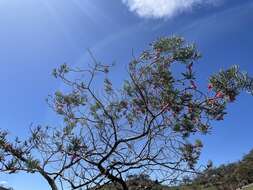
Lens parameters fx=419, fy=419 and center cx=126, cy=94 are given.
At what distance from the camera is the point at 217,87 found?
357 inches

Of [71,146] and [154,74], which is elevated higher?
[154,74]

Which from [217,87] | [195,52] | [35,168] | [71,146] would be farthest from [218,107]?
[35,168]

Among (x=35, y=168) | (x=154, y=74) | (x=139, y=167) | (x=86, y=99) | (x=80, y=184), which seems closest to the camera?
(x=35, y=168)

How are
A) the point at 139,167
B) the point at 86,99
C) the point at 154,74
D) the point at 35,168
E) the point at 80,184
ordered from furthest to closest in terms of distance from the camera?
the point at 86,99, the point at 154,74, the point at 139,167, the point at 80,184, the point at 35,168

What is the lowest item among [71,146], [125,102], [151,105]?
[71,146]

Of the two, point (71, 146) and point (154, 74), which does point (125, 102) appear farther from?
point (71, 146)

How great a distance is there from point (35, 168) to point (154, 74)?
3745 mm

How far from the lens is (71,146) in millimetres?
9086

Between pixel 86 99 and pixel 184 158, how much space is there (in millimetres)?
2950

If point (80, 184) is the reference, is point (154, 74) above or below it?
above

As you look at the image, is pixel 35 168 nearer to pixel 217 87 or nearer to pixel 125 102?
pixel 125 102

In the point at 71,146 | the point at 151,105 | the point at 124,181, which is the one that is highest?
the point at 151,105

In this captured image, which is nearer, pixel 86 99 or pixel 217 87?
pixel 217 87

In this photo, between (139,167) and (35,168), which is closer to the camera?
(35,168)
